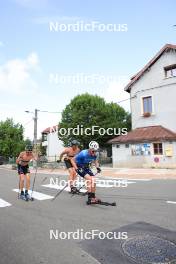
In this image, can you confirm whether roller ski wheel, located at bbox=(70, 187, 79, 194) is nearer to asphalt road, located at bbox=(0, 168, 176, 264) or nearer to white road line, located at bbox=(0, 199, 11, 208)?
asphalt road, located at bbox=(0, 168, 176, 264)

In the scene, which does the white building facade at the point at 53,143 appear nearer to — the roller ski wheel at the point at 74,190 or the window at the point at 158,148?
the window at the point at 158,148

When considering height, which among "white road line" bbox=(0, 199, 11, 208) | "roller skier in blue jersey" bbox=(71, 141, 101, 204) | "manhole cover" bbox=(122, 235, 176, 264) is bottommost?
"manhole cover" bbox=(122, 235, 176, 264)

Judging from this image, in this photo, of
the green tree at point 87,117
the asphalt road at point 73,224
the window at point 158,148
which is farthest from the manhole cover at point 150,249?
the green tree at point 87,117

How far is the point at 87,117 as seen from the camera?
42.7 metres

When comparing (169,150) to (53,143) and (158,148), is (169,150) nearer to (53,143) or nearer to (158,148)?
(158,148)

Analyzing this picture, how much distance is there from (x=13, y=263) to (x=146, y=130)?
77.6 feet

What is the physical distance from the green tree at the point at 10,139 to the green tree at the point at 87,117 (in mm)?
13895

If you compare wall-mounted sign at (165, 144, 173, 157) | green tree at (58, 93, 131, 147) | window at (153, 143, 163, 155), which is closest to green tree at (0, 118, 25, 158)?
green tree at (58, 93, 131, 147)

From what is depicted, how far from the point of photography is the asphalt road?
4426mm

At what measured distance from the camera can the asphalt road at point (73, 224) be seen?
14.5ft

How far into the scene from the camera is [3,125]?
56.2m

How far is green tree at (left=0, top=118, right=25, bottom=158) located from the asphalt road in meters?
46.9

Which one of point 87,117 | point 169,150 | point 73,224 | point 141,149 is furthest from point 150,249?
point 87,117

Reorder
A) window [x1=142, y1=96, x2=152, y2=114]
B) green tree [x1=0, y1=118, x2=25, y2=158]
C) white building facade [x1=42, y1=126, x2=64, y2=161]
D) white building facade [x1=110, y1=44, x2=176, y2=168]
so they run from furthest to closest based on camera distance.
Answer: white building facade [x1=42, y1=126, x2=64, y2=161] → green tree [x1=0, y1=118, x2=25, y2=158] → window [x1=142, y1=96, x2=152, y2=114] → white building facade [x1=110, y1=44, x2=176, y2=168]
